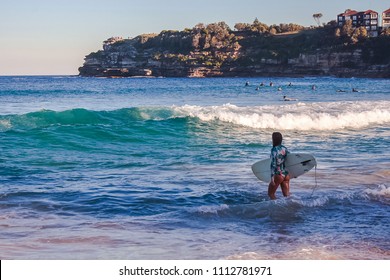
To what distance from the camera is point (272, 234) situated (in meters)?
8.12

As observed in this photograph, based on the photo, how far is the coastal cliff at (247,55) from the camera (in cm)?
14250

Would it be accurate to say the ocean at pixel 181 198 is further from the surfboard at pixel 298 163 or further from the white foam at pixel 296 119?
the white foam at pixel 296 119

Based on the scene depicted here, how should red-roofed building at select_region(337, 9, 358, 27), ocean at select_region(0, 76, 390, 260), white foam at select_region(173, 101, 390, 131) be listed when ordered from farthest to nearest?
red-roofed building at select_region(337, 9, 358, 27) → white foam at select_region(173, 101, 390, 131) → ocean at select_region(0, 76, 390, 260)

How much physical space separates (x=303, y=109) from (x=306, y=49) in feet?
439

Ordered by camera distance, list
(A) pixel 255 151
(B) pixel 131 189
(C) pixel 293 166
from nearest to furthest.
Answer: (C) pixel 293 166 < (B) pixel 131 189 < (A) pixel 255 151

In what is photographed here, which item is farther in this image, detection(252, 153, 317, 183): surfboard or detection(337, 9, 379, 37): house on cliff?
detection(337, 9, 379, 37): house on cliff

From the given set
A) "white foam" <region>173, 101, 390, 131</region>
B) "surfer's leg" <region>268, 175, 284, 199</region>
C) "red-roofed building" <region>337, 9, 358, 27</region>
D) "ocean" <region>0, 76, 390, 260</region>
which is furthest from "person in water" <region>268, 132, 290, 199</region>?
"red-roofed building" <region>337, 9, 358, 27</region>

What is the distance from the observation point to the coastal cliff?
468ft

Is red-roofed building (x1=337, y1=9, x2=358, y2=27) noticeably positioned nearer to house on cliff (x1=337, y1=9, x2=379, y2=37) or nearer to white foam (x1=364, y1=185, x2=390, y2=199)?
house on cliff (x1=337, y1=9, x2=379, y2=37)

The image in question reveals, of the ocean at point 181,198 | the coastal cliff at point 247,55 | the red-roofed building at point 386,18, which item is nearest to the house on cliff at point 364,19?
the coastal cliff at point 247,55

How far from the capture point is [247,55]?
169 m

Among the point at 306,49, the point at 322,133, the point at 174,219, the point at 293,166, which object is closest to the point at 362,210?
the point at 293,166

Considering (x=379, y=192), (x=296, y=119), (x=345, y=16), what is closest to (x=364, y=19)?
(x=345, y=16)

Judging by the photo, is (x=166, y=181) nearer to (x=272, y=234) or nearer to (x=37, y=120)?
(x=272, y=234)
